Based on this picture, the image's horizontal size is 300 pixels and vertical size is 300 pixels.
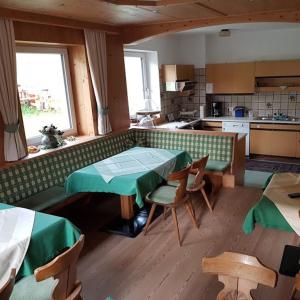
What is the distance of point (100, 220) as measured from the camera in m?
3.60

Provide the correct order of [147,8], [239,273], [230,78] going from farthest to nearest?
[230,78] → [147,8] → [239,273]

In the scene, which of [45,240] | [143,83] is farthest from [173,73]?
[45,240]

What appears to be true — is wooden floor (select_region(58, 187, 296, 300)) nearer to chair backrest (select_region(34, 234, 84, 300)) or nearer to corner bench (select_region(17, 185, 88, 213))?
corner bench (select_region(17, 185, 88, 213))

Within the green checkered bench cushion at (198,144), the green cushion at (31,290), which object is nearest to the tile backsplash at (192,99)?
the green checkered bench cushion at (198,144)

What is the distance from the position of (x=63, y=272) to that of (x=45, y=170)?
6.52 feet

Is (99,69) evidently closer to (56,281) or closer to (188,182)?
(188,182)

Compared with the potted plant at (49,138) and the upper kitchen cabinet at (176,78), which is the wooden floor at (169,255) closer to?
the potted plant at (49,138)

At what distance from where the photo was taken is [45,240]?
1981 millimetres

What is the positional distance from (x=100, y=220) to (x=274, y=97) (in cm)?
443

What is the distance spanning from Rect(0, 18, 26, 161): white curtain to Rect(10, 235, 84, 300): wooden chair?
1666 mm

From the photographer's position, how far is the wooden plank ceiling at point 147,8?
2941 millimetres

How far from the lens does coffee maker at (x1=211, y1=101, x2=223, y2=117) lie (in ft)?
22.1

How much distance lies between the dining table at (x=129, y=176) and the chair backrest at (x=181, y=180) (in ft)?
0.89

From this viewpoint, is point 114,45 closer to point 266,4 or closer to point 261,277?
point 266,4
